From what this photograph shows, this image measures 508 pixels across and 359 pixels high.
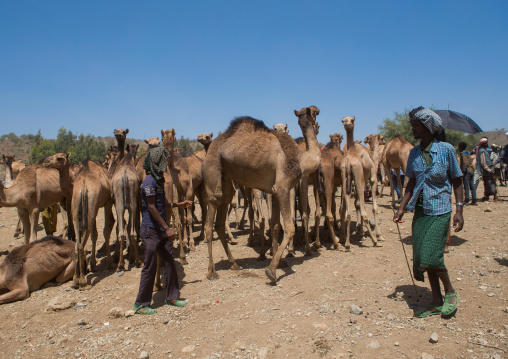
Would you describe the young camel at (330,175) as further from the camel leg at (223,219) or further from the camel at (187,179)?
the camel at (187,179)

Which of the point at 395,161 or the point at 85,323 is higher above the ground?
the point at 395,161

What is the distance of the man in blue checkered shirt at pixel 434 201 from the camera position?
4.22m

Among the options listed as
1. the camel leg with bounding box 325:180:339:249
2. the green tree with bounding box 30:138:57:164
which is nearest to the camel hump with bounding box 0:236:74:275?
the camel leg with bounding box 325:180:339:249

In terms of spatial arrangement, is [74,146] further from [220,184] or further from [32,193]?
[220,184]

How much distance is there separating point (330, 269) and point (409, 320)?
234 cm

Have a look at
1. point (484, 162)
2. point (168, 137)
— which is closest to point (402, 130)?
point (484, 162)

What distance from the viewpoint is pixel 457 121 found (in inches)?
398

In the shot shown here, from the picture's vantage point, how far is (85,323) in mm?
5078

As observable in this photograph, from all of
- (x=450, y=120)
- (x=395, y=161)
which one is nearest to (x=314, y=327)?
(x=450, y=120)

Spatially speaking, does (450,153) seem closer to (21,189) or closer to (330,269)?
(330,269)

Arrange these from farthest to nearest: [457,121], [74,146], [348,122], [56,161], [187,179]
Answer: [74,146]
[457,121]
[187,179]
[348,122]
[56,161]

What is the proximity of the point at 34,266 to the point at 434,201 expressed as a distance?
22.3 ft

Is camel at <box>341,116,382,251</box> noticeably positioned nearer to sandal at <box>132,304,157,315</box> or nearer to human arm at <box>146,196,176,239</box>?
human arm at <box>146,196,176,239</box>

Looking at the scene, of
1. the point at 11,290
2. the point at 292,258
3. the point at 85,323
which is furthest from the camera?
the point at 292,258
